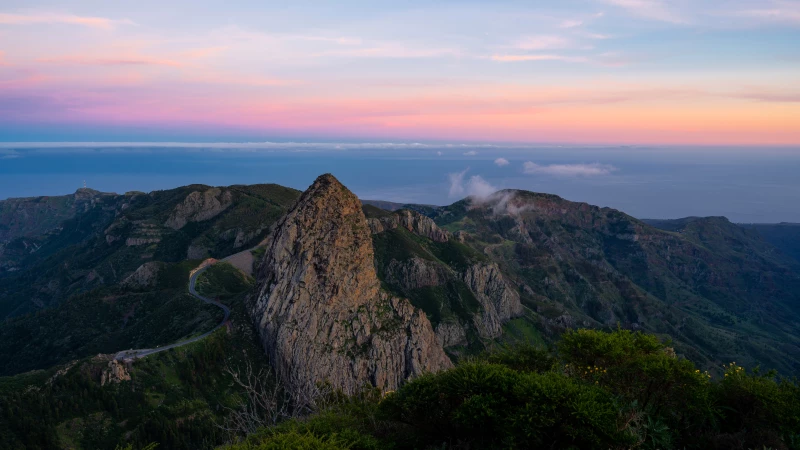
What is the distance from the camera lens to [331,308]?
8925 cm

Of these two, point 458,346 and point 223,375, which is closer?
point 223,375

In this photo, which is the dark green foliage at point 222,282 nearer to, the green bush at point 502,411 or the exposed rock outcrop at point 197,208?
the exposed rock outcrop at point 197,208

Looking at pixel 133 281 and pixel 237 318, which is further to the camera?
pixel 133 281

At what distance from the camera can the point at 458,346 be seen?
13162 cm

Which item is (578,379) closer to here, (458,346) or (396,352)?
(396,352)

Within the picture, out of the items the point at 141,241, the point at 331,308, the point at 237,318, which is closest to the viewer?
the point at 237,318

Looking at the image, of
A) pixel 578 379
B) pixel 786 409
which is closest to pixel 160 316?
pixel 578 379

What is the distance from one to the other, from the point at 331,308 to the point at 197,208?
3842 inches

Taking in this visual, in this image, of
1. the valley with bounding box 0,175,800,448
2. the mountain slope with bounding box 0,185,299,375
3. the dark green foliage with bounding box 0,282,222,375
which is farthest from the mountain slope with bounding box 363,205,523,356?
the dark green foliage with bounding box 0,282,222,375

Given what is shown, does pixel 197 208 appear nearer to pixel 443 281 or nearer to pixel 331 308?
pixel 443 281

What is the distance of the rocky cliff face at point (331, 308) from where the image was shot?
277ft

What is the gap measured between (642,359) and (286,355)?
65.4 metres

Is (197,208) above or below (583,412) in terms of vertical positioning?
below

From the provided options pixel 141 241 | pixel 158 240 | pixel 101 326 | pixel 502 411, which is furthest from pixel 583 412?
pixel 141 241
